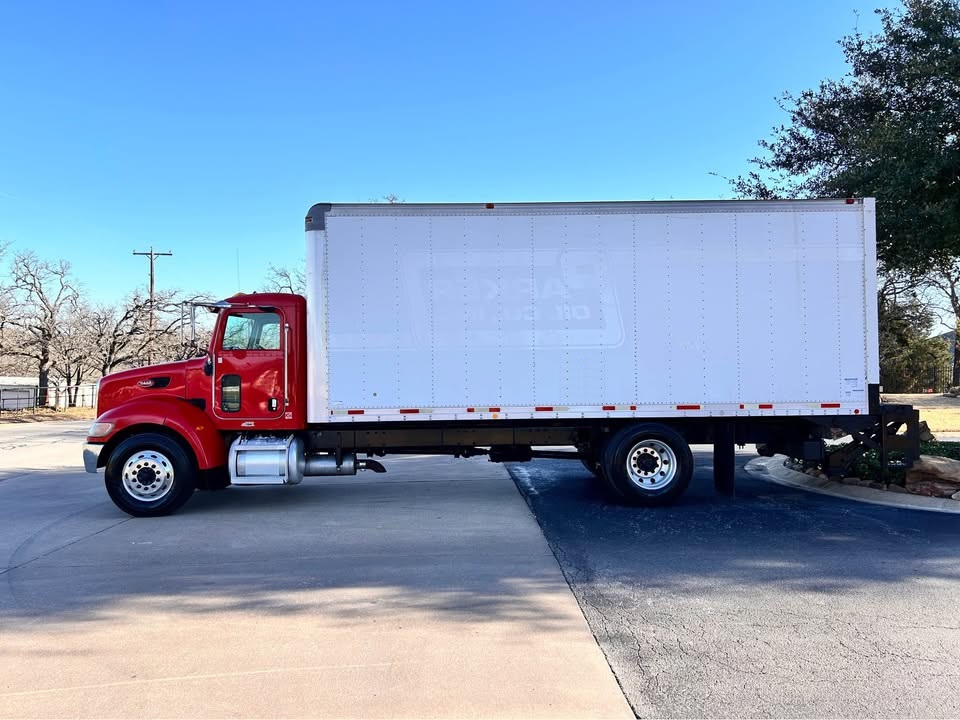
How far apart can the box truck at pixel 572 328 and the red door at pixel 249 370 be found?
0.35 metres

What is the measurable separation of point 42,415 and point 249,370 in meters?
30.8

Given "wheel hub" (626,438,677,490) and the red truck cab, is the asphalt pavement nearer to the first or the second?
"wheel hub" (626,438,677,490)

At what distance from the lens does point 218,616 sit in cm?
453

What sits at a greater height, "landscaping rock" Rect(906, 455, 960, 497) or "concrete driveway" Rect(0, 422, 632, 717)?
"landscaping rock" Rect(906, 455, 960, 497)

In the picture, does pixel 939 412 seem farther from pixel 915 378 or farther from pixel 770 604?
pixel 770 604

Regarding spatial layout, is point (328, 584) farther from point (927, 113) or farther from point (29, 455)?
point (29, 455)

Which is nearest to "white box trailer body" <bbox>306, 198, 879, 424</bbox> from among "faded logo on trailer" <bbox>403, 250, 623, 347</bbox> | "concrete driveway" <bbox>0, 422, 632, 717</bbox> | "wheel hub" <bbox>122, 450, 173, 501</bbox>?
"faded logo on trailer" <bbox>403, 250, 623, 347</bbox>

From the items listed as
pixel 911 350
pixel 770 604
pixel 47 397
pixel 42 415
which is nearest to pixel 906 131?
pixel 770 604

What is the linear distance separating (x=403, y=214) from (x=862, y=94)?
8.40m

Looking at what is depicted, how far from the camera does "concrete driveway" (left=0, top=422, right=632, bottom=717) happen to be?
338 centimetres

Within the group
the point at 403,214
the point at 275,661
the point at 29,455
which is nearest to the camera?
the point at 275,661

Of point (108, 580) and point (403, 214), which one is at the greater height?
point (403, 214)

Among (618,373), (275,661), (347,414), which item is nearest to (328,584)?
(275,661)

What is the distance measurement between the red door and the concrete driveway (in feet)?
4.17
